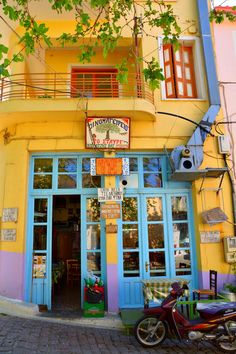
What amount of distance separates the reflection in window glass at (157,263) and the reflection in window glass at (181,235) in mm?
482

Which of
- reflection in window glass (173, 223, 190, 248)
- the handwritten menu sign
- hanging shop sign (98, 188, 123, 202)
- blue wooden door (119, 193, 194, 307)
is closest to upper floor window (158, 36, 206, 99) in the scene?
blue wooden door (119, 193, 194, 307)

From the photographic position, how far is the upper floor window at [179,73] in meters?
8.62

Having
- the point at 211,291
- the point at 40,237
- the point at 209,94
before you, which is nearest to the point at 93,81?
the point at 209,94

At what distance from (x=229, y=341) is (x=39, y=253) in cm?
463

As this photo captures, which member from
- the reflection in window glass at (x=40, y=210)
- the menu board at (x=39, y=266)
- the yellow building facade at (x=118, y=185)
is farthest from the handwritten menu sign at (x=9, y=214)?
the menu board at (x=39, y=266)

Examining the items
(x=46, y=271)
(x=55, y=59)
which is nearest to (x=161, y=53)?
(x=55, y=59)

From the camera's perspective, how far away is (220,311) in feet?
16.9

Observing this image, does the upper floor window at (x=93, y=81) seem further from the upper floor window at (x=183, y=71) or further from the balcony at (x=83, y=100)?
the upper floor window at (x=183, y=71)

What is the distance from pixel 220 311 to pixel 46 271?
13.7 feet

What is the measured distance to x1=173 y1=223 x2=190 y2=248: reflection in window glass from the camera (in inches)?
310

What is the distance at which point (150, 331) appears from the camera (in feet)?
17.3

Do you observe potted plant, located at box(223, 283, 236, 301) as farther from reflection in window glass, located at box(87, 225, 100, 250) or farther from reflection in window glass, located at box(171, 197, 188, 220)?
reflection in window glass, located at box(87, 225, 100, 250)

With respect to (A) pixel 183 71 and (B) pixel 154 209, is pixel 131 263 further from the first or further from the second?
(A) pixel 183 71

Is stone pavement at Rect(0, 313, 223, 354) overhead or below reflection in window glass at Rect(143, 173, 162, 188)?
below
